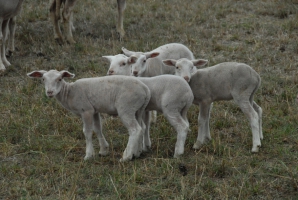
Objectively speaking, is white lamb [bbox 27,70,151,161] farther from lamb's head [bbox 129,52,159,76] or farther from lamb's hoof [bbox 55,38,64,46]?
lamb's hoof [bbox 55,38,64,46]

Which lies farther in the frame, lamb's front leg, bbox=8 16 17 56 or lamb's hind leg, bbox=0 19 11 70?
lamb's front leg, bbox=8 16 17 56

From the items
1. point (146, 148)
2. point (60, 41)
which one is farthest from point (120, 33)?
point (146, 148)

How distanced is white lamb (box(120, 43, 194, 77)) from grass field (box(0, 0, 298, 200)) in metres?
0.66

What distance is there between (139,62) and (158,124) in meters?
0.92

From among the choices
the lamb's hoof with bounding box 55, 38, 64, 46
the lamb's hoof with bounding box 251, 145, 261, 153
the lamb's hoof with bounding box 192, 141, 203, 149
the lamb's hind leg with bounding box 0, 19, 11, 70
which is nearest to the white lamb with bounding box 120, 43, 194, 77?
the lamb's hoof with bounding box 192, 141, 203, 149

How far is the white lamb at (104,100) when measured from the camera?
6.29 metres

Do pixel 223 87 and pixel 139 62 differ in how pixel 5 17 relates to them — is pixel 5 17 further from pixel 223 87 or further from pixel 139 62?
pixel 223 87

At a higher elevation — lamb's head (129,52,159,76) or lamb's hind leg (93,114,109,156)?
lamb's head (129,52,159,76)

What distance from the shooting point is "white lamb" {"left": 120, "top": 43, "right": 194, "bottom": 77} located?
7.38 meters

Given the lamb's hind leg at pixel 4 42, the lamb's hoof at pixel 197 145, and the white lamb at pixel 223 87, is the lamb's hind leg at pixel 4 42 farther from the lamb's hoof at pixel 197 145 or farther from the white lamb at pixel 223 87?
the lamb's hoof at pixel 197 145

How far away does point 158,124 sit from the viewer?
25.2 ft

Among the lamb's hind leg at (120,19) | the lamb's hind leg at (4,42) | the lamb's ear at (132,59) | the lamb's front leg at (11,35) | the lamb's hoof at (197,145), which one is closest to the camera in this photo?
the lamb's hoof at (197,145)

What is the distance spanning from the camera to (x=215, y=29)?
12289mm

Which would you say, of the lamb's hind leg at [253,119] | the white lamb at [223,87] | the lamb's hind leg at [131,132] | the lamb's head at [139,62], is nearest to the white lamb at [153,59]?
the lamb's head at [139,62]
